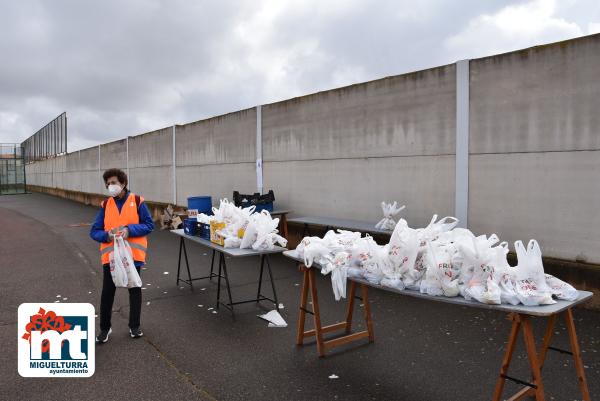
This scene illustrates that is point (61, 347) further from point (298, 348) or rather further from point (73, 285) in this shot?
point (73, 285)

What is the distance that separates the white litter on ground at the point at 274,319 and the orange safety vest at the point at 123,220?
147cm

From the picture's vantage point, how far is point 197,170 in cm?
1242

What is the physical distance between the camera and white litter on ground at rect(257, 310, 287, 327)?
4.64m

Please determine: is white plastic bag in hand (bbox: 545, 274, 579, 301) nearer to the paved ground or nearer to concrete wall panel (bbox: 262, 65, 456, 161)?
the paved ground

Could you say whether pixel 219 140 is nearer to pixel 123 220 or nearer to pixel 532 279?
pixel 123 220

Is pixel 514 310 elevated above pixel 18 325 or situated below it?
above

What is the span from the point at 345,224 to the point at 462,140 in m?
2.19

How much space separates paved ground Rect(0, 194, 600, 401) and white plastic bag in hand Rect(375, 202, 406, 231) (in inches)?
41.4

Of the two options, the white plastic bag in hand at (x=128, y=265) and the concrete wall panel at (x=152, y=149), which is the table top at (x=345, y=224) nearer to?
the white plastic bag in hand at (x=128, y=265)

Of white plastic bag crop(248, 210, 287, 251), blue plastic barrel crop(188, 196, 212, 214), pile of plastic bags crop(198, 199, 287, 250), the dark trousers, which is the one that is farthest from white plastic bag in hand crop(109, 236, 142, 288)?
blue plastic barrel crop(188, 196, 212, 214)

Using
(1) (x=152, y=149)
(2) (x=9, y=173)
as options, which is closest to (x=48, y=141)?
(2) (x=9, y=173)

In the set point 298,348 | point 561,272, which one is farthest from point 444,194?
point 298,348

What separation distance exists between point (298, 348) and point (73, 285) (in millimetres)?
3908

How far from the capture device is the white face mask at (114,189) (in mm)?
4102
